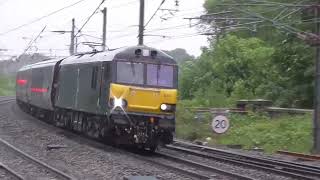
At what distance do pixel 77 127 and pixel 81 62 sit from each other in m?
2.54

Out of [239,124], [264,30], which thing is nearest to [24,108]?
[239,124]

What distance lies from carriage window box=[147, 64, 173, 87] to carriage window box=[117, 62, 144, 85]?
0.92 feet

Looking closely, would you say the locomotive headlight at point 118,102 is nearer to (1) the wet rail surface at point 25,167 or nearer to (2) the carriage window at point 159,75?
(2) the carriage window at point 159,75

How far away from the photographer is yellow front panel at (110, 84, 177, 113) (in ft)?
60.4

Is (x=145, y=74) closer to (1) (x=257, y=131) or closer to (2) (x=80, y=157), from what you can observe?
(2) (x=80, y=157)

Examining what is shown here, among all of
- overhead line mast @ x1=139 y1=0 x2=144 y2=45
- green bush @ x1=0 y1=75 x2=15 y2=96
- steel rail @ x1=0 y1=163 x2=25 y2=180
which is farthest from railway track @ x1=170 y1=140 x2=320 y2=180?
green bush @ x1=0 y1=75 x2=15 y2=96

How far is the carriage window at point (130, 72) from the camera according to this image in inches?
736

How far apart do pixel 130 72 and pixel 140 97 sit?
0.87 m

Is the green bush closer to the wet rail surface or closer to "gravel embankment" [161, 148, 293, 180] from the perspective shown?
the wet rail surface

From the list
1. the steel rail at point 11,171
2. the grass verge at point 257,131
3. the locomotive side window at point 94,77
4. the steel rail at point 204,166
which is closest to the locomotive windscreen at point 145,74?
the locomotive side window at point 94,77

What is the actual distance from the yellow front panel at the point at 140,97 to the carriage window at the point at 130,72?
0.25 metres

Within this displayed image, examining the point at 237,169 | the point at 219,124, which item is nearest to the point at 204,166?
the point at 237,169

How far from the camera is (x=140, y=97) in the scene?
60.8ft

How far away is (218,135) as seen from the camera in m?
27.0
